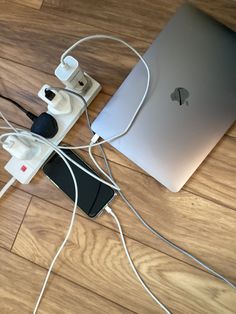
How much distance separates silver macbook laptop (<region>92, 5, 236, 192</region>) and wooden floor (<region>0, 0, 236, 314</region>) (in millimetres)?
57

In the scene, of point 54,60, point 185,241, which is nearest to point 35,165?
point 54,60

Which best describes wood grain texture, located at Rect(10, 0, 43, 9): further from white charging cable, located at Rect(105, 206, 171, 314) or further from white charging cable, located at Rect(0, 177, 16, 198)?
white charging cable, located at Rect(105, 206, 171, 314)

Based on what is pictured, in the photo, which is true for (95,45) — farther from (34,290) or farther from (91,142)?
(34,290)

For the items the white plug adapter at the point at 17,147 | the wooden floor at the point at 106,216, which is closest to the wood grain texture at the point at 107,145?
the wooden floor at the point at 106,216

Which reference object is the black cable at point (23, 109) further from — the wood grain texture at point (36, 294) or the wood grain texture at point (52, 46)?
the wood grain texture at point (36, 294)

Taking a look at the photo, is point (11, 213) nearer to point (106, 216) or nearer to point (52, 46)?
point (106, 216)

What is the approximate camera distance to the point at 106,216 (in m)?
0.90

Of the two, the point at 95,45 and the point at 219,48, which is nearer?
the point at 219,48

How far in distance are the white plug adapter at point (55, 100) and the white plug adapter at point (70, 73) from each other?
3 cm

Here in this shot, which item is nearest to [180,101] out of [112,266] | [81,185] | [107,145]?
[107,145]

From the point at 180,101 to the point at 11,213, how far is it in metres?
0.50

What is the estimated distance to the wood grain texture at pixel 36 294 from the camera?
2.87 ft

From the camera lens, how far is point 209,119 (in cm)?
83

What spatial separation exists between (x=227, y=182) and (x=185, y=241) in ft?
0.54
